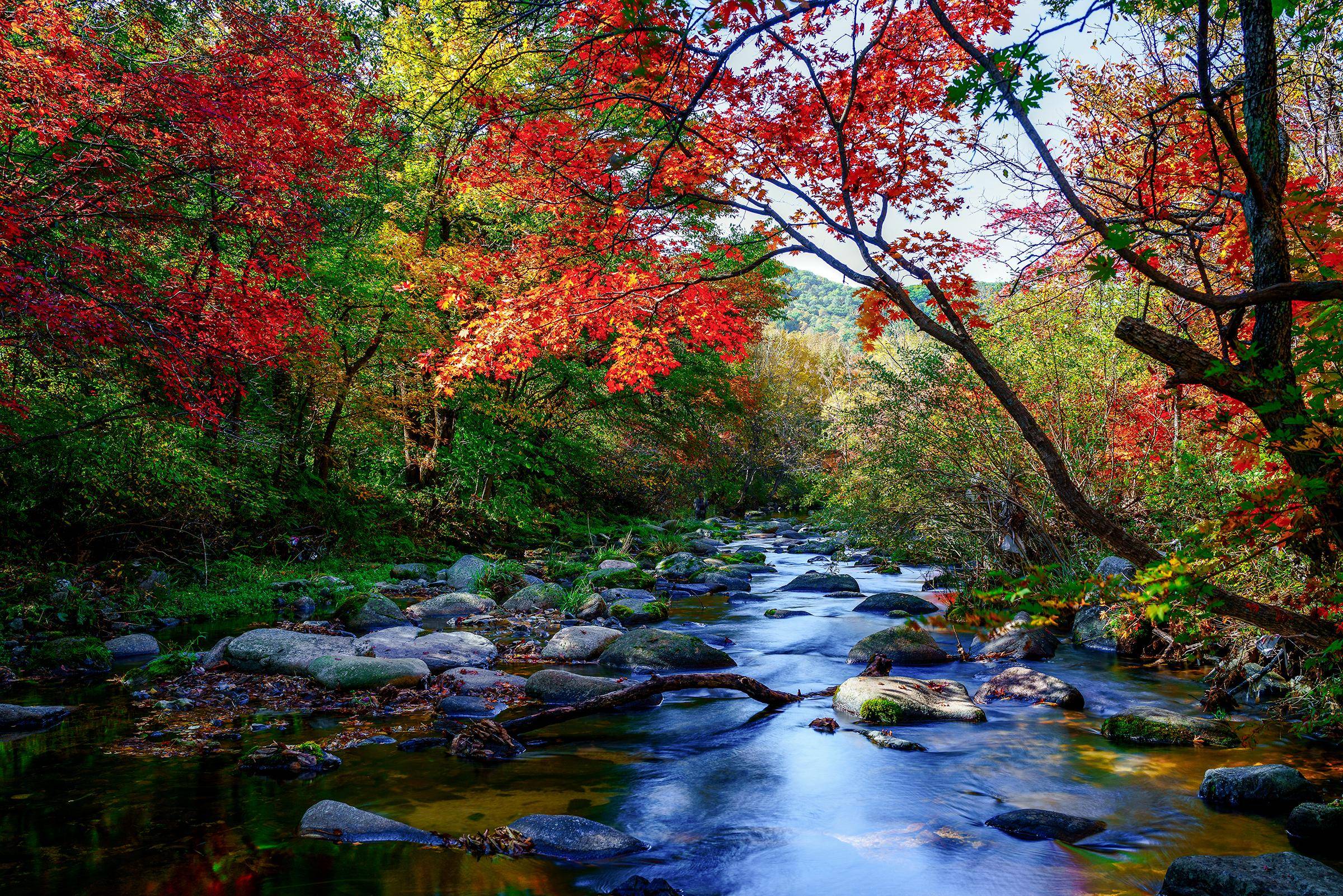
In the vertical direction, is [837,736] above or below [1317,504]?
below

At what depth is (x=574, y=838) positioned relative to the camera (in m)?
4.25

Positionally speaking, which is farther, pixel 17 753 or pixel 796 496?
pixel 796 496

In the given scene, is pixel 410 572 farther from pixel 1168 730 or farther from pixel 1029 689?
pixel 1168 730

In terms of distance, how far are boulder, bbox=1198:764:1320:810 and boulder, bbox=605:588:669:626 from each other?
672 centimetres

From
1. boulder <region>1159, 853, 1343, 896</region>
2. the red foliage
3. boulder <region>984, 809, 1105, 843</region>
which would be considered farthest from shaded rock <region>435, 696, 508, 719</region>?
boulder <region>1159, 853, 1343, 896</region>

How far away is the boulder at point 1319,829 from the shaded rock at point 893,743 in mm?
2236

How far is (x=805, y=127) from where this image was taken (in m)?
6.83

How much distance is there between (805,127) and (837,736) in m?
5.14

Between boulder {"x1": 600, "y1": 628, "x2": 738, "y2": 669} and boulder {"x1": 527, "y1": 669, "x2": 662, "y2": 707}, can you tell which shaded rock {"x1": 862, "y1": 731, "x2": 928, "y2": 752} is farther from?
boulder {"x1": 600, "y1": 628, "x2": 738, "y2": 669}

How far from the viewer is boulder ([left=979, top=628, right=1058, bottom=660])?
28.7 feet

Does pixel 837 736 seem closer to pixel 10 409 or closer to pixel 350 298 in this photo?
pixel 10 409

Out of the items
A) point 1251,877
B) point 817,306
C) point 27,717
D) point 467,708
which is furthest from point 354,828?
point 817,306

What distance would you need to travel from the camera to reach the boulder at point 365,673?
6.83 metres

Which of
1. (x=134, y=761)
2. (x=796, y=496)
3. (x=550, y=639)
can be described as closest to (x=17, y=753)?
(x=134, y=761)
